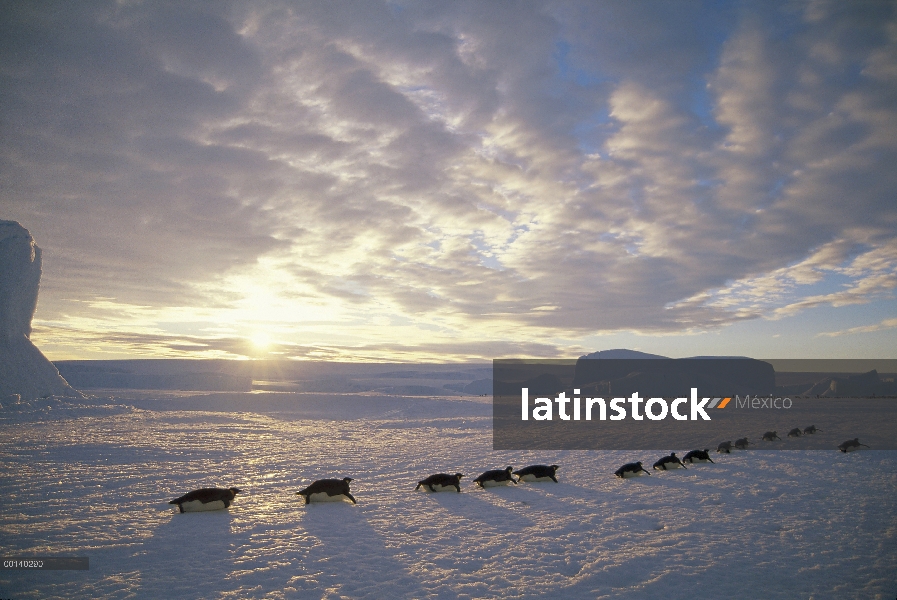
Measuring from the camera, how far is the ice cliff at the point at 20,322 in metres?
35.8

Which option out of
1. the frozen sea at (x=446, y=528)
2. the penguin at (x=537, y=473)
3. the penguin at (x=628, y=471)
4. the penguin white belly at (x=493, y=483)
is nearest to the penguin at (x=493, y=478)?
the penguin white belly at (x=493, y=483)

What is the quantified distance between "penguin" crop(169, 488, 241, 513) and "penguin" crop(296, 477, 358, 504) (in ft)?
5.93

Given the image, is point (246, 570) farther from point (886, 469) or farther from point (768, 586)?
point (886, 469)

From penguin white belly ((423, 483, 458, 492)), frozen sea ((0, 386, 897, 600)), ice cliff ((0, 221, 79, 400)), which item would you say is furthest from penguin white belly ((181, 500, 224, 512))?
ice cliff ((0, 221, 79, 400))

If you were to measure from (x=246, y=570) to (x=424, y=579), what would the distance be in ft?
9.28

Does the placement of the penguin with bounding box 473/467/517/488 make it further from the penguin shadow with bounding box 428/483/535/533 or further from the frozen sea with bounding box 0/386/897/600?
the frozen sea with bounding box 0/386/897/600

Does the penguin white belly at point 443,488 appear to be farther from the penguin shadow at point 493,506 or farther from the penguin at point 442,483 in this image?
the penguin shadow at point 493,506

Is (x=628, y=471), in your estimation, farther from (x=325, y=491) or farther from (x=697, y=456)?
(x=325, y=491)

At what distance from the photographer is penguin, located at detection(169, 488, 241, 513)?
10258 millimetres

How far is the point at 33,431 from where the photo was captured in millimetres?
22953

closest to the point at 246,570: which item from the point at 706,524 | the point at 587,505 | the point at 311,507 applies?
the point at 311,507

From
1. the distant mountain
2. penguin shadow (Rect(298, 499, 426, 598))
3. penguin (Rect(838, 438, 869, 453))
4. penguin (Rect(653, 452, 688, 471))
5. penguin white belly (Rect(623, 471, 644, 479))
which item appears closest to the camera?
penguin shadow (Rect(298, 499, 426, 598))

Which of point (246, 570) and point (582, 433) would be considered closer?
point (246, 570)

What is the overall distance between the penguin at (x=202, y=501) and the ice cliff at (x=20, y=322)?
36075mm
